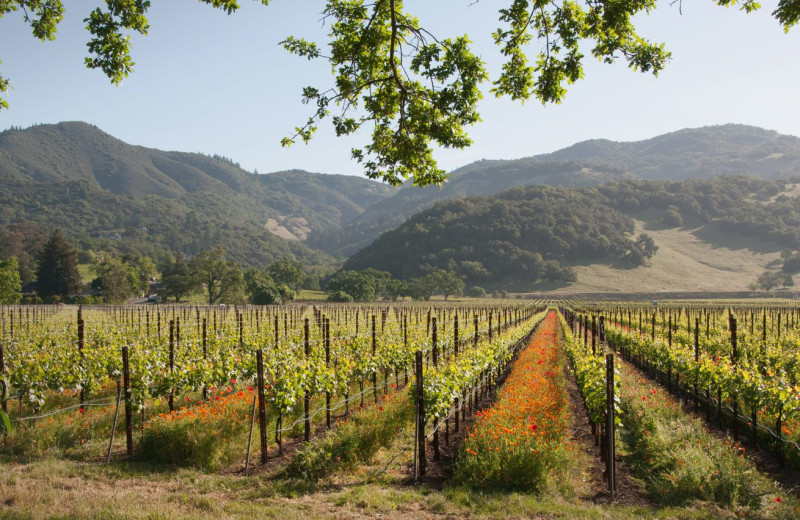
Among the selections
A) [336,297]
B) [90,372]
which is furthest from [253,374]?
[336,297]

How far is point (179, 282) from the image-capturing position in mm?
86312

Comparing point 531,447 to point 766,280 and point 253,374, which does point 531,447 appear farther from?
point 766,280

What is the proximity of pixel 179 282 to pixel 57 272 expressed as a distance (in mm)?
18113

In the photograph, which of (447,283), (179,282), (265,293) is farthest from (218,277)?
(447,283)

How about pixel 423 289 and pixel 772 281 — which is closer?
pixel 423 289

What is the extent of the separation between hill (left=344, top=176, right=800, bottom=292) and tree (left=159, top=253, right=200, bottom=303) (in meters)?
69.7

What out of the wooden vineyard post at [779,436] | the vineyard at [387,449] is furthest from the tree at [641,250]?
the wooden vineyard post at [779,436]

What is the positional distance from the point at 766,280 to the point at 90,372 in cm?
13362

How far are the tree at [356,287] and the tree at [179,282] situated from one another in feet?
87.5

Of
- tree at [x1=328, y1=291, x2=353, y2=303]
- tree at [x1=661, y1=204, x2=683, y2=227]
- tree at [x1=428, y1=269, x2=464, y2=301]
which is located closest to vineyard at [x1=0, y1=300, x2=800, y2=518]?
tree at [x1=328, y1=291, x2=353, y2=303]

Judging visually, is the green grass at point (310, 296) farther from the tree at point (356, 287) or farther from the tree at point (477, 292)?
the tree at point (477, 292)

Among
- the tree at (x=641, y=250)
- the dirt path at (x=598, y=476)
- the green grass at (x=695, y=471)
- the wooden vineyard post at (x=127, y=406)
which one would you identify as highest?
the tree at (x=641, y=250)

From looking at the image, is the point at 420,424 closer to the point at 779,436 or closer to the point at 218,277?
the point at 779,436

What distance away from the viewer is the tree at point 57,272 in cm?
7831
